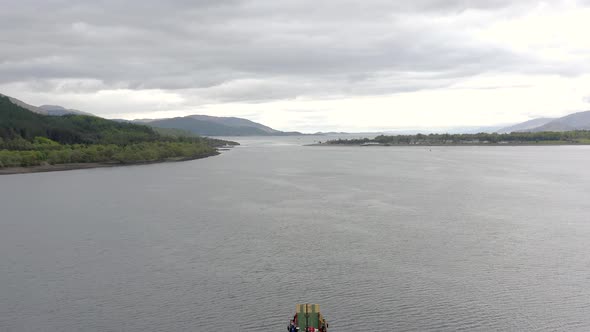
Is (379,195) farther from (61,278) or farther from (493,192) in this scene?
(61,278)

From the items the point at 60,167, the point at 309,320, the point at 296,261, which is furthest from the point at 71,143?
the point at 309,320

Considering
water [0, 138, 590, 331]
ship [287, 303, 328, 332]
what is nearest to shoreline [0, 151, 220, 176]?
water [0, 138, 590, 331]

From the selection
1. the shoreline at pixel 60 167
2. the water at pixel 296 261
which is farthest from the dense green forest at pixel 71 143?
the water at pixel 296 261

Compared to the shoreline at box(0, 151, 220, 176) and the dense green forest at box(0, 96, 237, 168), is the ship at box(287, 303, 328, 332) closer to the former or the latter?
the shoreline at box(0, 151, 220, 176)

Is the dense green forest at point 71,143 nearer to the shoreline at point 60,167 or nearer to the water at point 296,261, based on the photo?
the shoreline at point 60,167

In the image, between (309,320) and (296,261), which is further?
(296,261)

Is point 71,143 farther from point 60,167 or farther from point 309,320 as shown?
point 309,320
